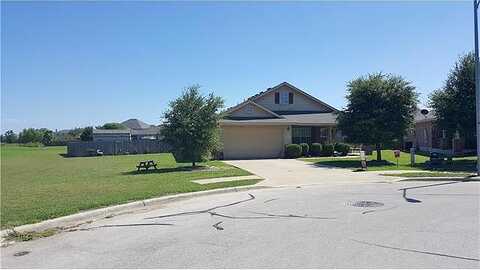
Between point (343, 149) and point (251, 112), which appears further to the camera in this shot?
point (251, 112)

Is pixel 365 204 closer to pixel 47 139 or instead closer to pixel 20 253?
pixel 20 253

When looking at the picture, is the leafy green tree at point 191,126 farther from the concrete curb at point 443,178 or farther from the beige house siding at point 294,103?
the beige house siding at point 294,103

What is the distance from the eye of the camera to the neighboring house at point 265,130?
35.8 m

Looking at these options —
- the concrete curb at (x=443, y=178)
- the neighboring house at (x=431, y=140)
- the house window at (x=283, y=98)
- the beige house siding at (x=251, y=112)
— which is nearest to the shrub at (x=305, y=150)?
the beige house siding at (x=251, y=112)

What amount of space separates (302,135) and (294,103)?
4.80m

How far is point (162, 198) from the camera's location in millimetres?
13102

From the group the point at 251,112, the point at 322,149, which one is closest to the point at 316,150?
the point at 322,149

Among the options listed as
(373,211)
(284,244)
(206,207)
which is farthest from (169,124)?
(284,244)

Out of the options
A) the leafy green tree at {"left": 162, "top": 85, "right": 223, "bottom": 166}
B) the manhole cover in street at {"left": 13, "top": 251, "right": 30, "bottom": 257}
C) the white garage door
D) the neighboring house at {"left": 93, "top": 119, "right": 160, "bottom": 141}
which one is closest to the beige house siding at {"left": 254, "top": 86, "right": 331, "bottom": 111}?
the white garage door

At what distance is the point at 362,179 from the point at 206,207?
906 centimetres

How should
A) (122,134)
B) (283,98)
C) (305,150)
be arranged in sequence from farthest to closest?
(122,134)
(283,98)
(305,150)

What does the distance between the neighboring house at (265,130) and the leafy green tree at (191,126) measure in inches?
346

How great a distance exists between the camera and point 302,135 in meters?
37.8

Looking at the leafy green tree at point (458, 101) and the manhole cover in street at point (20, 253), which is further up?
the leafy green tree at point (458, 101)
